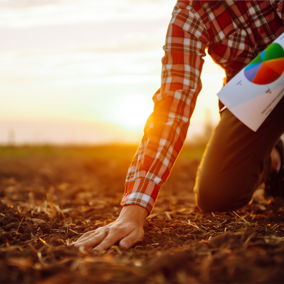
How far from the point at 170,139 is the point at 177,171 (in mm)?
3165

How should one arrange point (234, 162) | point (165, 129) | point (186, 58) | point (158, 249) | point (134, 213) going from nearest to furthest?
1. point (158, 249)
2. point (134, 213)
3. point (165, 129)
4. point (186, 58)
5. point (234, 162)

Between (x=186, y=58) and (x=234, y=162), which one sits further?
(x=234, y=162)

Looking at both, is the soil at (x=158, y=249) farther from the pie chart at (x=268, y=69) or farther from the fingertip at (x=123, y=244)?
the pie chart at (x=268, y=69)

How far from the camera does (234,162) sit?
6.41 feet

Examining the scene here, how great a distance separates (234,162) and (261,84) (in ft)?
1.85

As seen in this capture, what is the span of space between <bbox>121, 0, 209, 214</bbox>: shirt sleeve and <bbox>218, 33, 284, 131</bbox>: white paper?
23cm

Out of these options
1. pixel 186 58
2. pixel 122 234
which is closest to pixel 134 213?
pixel 122 234

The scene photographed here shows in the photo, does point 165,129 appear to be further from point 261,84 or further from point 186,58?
point 261,84

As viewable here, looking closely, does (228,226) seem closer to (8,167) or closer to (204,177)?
(204,177)

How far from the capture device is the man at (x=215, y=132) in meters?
1.38

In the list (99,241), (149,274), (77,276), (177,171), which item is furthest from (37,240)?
(177,171)

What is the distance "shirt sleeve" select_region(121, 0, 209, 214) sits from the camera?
142 cm

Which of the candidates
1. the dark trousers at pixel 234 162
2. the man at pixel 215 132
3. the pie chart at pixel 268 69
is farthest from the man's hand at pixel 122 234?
the pie chart at pixel 268 69

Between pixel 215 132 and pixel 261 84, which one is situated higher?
pixel 261 84
